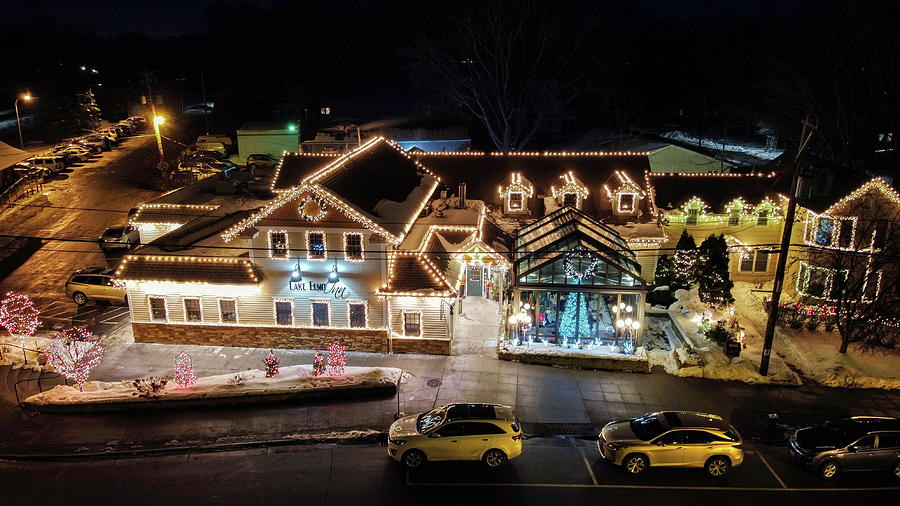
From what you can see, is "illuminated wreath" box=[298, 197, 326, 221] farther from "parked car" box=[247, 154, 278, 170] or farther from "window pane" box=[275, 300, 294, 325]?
"parked car" box=[247, 154, 278, 170]

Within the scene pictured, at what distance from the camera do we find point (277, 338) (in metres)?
25.3

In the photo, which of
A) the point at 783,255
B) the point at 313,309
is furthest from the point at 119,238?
the point at 783,255

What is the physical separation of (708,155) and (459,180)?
19.6 meters

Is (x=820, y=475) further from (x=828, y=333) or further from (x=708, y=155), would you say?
(x=708, y=155)

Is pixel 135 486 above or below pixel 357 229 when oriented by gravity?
below

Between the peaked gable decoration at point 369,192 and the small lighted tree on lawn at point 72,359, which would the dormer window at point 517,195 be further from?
the small lighted tree on lawn at point 72,359

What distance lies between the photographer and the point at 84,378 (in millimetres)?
21391

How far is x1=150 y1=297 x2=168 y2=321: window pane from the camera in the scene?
83.5ft

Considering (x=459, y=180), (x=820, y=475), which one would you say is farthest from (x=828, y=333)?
(x=459, y=180)

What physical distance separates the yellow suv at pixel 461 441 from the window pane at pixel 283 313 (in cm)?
936

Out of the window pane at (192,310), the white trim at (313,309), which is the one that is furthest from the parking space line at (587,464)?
the window pane at (192,310)

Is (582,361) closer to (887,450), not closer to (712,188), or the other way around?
(887,450)

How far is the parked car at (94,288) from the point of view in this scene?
2911cm

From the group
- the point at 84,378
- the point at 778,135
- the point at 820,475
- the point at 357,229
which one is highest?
the point at 778,135
